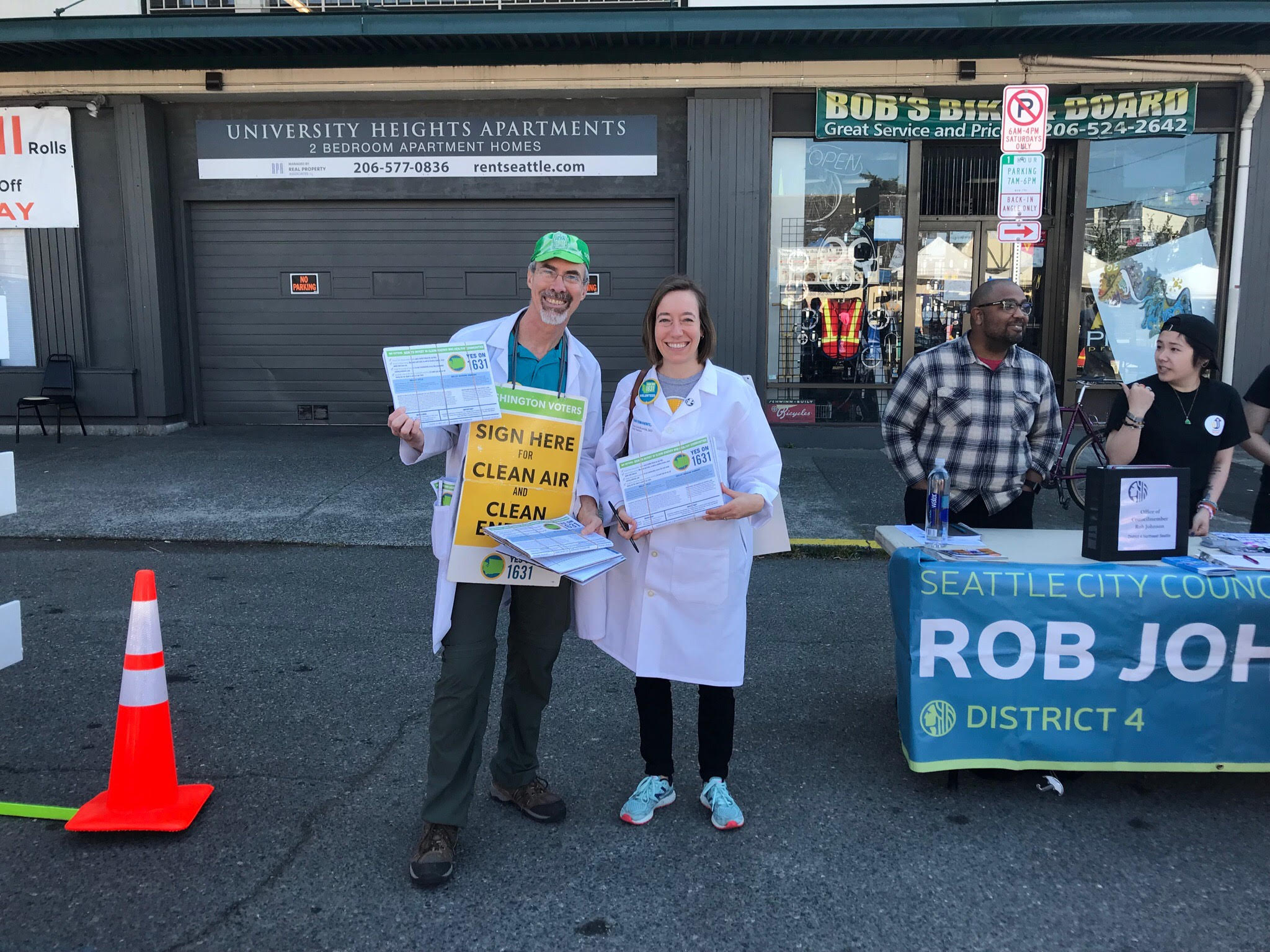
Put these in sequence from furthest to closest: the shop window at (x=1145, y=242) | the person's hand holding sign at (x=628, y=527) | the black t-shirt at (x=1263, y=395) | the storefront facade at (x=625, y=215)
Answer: the shop window at (x=1145, y=242) < the storefront facade at (x=625, y=215) < the black t-shirt at (x=1263, y=395) < the person's hand holding sign at (x=628, y=527)

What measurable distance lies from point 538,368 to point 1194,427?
2916 millimetres

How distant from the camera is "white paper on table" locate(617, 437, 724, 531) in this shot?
313cm

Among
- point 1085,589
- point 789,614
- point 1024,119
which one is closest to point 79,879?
point 1085,589

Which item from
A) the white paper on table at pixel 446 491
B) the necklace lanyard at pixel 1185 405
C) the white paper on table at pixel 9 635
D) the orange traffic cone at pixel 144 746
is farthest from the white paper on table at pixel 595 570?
the necklace lanyard at pixel 1185 405

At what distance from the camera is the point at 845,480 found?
31.0ft

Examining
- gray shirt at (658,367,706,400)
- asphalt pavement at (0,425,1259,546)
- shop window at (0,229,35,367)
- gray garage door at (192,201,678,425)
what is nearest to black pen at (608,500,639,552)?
gray shirt at (658,367,706,400)

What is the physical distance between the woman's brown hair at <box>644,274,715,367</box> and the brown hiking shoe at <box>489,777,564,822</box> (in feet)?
5.15

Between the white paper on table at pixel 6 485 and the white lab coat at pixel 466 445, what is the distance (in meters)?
1.65

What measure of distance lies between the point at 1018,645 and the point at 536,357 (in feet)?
6.67

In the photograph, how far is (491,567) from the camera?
10.1 feet

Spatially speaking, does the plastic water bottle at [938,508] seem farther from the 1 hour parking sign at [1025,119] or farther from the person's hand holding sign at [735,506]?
the 1 hour parking sign at [1025,119]

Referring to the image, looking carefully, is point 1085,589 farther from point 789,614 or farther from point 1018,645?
point 789,614

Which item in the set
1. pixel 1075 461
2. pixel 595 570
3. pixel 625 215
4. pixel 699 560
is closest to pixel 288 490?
pixel 625 215

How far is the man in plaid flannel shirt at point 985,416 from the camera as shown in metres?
4.06
